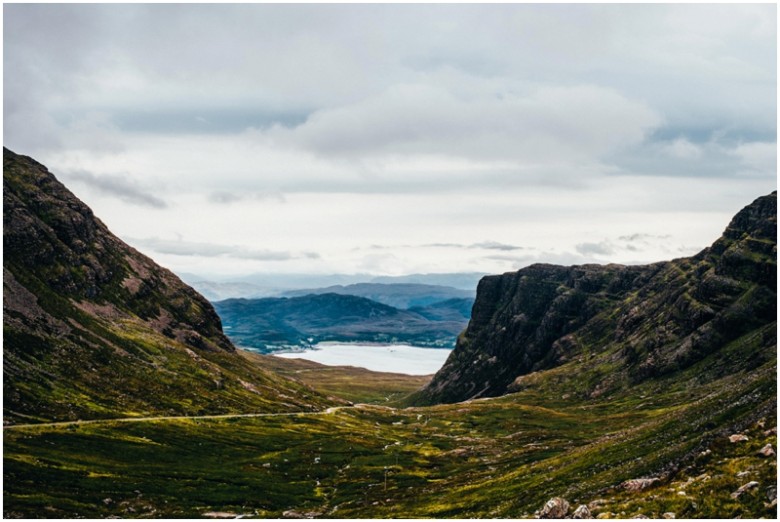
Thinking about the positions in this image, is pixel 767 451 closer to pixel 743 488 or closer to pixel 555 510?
pixel 743 488

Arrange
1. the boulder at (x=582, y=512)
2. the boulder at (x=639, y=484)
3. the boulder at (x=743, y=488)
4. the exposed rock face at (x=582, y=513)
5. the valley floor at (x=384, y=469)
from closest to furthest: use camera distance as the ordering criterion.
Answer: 1. the boulder at (x=743, y=488)
2. the exposed rock face at (x=582, y=513)
3. the boulder at (x=582, y=512)
4. the valley floor at (x=384, y=469)
5. the boulder at (x=639, y=484)

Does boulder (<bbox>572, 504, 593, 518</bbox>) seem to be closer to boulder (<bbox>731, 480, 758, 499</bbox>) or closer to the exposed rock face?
the exposed rock face

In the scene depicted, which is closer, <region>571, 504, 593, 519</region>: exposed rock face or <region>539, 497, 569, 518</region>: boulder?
<region>571, 504, 593, 519</region>: exposed rock face

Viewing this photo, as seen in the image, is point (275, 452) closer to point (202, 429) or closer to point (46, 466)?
point (202, 429)

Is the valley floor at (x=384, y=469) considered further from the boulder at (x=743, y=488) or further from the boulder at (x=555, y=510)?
the boulder at (x=555, y=510)

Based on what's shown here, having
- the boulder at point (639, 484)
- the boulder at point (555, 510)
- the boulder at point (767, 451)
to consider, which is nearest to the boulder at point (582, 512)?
the boulder at point (555, 510)

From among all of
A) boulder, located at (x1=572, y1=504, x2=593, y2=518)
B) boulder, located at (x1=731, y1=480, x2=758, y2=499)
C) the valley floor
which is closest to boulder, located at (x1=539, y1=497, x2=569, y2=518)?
the valley floor

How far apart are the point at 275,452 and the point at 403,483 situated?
46.5 metres

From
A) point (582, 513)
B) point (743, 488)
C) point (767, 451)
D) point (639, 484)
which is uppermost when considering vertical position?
point (767, 451)

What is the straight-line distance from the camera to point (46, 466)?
342 ft

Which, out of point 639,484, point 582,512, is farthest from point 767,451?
point 582,512

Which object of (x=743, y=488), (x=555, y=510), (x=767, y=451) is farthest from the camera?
(x=555, y=510)

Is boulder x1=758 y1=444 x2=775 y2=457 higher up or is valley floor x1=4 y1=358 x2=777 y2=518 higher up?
boulder x1=758 y1=444 x2=775 y2=457

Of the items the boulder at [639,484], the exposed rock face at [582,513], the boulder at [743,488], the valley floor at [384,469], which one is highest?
the boulder at [743,488]
